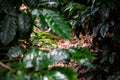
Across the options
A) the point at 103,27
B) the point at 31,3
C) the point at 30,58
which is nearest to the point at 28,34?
the point at 31,3

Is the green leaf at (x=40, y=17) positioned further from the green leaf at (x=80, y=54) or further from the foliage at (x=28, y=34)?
the green leaf at (x=80, y=54)

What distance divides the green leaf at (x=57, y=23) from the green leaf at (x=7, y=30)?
226 mm

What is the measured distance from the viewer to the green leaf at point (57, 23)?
127 centimetres

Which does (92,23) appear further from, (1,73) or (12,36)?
(1,73)

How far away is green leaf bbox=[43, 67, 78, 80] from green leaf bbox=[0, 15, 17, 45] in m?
0.61

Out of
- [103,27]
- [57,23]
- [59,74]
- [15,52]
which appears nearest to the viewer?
[59,74]

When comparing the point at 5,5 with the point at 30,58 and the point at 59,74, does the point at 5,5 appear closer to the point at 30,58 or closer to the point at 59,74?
the point at 30,58

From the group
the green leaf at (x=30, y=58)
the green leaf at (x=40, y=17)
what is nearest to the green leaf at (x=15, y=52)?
the green leaf at (x=40, y=17)

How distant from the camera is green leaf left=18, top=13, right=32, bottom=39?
1.46 metres

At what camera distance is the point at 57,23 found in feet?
4.27

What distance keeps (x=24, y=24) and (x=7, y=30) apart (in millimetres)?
103

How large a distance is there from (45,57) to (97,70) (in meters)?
2.43

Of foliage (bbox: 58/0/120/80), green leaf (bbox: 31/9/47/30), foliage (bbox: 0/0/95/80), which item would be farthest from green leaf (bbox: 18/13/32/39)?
foliage (bbox: 58/0/120/80)

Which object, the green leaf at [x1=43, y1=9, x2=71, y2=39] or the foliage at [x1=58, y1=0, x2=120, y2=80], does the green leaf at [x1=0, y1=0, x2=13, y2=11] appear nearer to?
the green leaf at [x1=43, y1=9, x2=71, y2=39]
